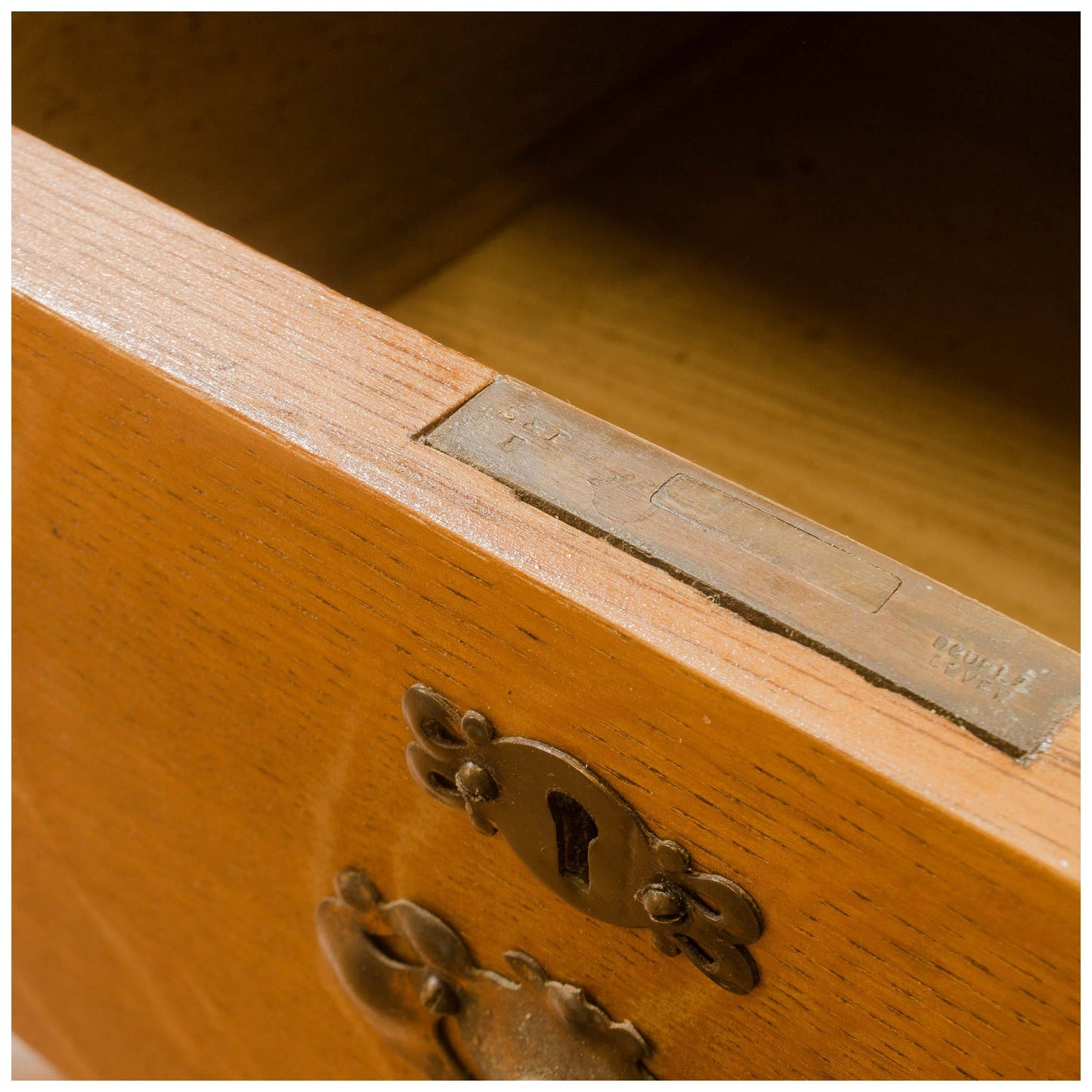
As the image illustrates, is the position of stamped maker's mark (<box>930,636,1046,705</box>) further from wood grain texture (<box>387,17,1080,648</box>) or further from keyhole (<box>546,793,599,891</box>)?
wood grain texture (<box>387,17,1080,648</box>)

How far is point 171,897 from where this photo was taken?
0.57m

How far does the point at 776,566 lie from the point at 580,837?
0.38ft

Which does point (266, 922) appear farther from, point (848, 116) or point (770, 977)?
point (848, 116)

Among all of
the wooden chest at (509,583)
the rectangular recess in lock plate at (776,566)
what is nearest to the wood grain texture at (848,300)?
the wooden chest at (509,583)

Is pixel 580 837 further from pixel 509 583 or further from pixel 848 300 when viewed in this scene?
pixel 848 300

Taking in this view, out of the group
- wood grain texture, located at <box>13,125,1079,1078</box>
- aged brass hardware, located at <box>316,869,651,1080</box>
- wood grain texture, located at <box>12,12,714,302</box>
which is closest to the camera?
wood grain texture, located at <box>13,125,1079,1078</box>

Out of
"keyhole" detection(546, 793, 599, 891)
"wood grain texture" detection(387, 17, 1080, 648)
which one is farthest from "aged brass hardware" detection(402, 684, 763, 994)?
"wood grain texture" detection(387, 17, 1080, 648)

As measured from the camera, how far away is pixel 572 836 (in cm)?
34

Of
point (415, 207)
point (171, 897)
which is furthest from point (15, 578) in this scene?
point (415, 207)

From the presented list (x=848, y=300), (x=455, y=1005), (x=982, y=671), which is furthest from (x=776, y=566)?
(x=848, y=300)

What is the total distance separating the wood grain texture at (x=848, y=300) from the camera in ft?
2.20

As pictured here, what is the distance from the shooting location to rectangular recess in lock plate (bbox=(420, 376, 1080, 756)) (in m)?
0.27

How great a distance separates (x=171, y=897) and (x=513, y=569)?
0.38m

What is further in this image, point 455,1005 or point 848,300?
point 848,300
